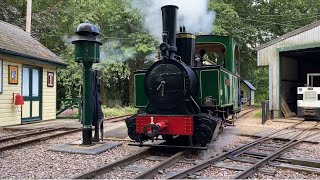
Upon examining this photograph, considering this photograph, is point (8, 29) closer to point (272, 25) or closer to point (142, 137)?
point (142, 137)

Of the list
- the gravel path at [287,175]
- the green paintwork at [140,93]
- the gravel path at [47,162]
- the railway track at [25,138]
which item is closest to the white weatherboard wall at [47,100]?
the railway track at [25,138]

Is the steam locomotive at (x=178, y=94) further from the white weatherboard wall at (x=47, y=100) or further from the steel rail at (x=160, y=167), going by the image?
the white weatherboard wall at (x=47, y=100)

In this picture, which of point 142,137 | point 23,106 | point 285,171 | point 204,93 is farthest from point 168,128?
point 23,106

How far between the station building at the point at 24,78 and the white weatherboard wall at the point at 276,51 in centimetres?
917

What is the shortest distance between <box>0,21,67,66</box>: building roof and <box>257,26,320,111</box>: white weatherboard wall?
359 inches

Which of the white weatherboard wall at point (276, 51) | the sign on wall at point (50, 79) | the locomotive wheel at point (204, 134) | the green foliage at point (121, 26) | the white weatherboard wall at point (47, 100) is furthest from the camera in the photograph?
the green foliage at point (121, 26)

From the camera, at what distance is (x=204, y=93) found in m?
7.62

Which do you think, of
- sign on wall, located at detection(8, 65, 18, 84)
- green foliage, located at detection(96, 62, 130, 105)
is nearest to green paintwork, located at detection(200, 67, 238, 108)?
sign on wall, located at detection(8, 65, 18, 84)

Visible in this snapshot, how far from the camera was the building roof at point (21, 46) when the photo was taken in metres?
11.7

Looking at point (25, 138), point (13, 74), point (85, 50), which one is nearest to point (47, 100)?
point (13, 74)

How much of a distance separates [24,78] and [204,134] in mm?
8159

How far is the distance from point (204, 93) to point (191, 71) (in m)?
0.64

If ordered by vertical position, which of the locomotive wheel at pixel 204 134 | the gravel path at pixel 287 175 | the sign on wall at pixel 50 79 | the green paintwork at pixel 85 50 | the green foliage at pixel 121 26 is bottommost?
the gravel path at pixel 287 175

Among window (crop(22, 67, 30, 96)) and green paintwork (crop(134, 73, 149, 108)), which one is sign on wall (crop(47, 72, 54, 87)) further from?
green paintwork (crop(134, 73, 149, 108))
